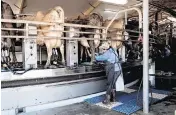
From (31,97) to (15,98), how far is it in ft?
0.96

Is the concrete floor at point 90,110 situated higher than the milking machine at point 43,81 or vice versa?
the milking machine at point 43,81

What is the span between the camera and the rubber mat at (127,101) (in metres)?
3.75

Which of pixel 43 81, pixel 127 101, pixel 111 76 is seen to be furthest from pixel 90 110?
pixel 43 81

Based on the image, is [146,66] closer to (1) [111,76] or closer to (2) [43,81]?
(1) [111,76]

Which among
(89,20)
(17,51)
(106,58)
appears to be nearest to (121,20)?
(89,20)

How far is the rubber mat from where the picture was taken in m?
3.75

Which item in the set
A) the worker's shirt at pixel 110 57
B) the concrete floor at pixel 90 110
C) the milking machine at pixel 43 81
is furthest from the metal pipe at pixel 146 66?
the milking machine at pixel 43 81

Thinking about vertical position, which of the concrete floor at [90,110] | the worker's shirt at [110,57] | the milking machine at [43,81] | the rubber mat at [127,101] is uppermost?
the worker's shirt at [110,57]

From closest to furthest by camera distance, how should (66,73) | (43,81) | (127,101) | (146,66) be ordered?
(146,66), (43,81), (66,73), (127,101)

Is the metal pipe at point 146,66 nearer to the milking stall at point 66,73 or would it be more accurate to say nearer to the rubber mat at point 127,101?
the milking stall at point 66,73

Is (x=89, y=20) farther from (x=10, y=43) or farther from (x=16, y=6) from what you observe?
(x=16, y=6)

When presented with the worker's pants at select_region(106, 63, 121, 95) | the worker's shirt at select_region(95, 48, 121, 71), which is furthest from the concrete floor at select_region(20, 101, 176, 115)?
the worker's shirt at select_region(95, 48, 121, 71)

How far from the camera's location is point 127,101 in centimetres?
427

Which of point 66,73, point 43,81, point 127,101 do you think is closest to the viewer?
point 43,81
